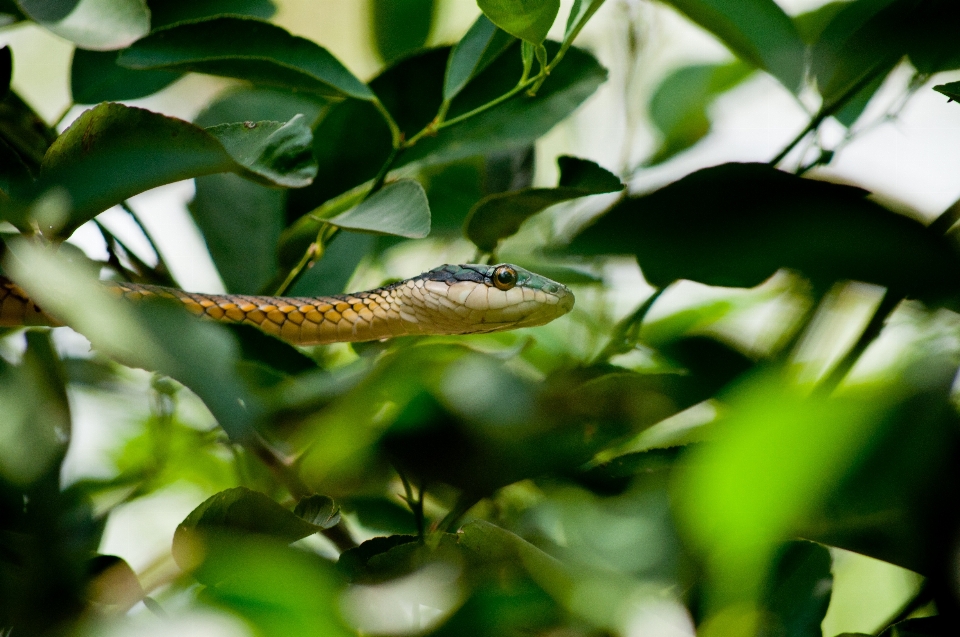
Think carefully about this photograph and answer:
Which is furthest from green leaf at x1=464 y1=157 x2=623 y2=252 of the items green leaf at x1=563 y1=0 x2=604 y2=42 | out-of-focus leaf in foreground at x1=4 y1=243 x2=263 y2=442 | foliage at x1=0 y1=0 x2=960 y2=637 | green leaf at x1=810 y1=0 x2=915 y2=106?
out-of-focus leaf in foreground at x1=4 y1=243 x2=263 y2=442

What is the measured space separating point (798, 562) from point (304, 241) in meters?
0.61

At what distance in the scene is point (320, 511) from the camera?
0.55m

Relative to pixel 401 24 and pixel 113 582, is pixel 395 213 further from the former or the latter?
pixel 401 24

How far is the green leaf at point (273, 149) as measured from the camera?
57cm

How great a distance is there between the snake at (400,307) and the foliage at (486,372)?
4cm

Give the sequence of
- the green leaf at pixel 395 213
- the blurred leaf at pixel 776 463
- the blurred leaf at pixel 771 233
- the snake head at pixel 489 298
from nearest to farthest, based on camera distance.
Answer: the blurred leaf at pixel 776 463 < the blurred leaf at pixel 771 233 < the green leaf at pixel 395 213 < the snake head at pixel 489 298

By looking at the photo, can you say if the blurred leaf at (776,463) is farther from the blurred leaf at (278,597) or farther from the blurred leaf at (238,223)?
the blurred leaf at (238,223)

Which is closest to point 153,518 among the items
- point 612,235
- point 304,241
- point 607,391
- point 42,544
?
point 304,241

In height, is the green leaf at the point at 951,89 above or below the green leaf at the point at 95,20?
below

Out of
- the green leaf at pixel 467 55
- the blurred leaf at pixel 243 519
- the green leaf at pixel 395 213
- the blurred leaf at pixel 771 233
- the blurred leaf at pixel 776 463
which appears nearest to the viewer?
the blurred leaf at pixel 776 463

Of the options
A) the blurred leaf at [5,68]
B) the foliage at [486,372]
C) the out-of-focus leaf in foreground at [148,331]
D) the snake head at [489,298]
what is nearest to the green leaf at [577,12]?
the foliage at [486,372]

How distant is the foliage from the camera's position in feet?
1.18

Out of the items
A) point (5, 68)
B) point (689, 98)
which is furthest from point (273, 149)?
point (689, 98)

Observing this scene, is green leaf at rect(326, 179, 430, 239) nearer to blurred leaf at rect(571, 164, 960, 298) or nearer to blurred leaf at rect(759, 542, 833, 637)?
blurred leaf at rect(571, 164, 960, 298)
